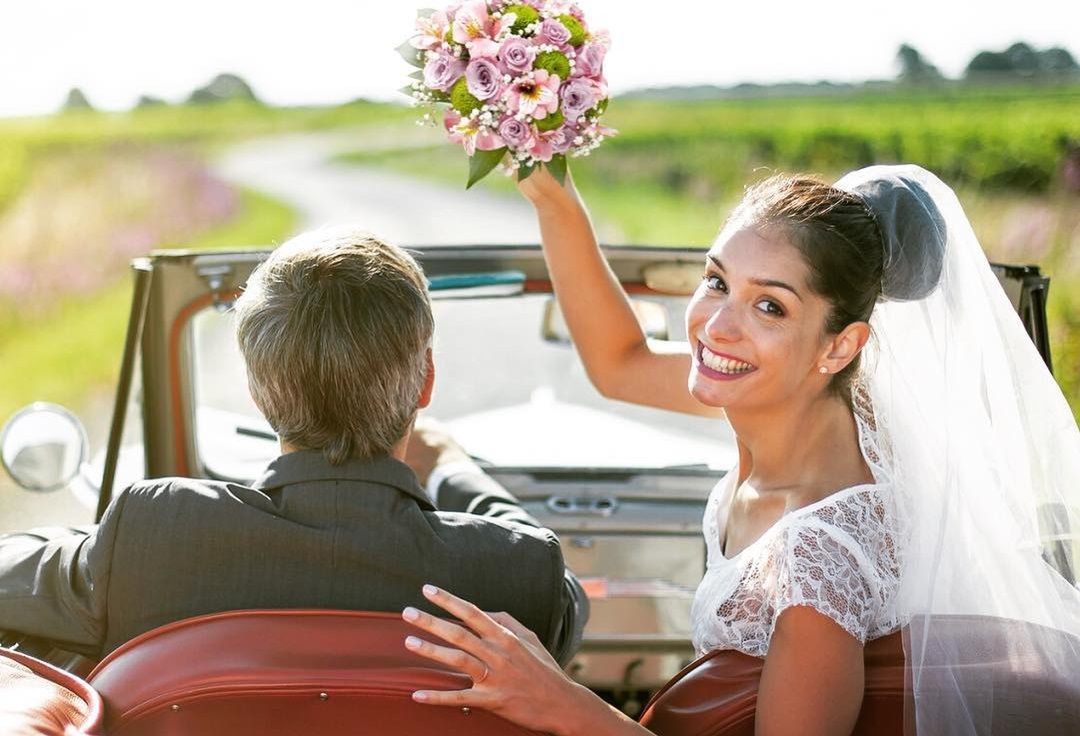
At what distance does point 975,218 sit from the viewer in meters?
15.7

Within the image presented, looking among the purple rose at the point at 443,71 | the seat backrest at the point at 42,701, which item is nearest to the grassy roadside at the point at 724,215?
the purple rose at the point at 443,71

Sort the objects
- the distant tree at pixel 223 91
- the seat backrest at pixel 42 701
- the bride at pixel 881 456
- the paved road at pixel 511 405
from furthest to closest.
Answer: the distant tree at pixel 223 91 < the paved road at pixel 511 405 < the bride at pixel 881 456 < the seat backrest at pixel 42 701

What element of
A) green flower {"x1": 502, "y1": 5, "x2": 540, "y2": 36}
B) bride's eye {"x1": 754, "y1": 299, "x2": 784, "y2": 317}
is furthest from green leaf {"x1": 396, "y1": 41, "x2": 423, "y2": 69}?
bride's eye {"x1": 754, "y1": 299, "x2": 784, "y2": 317}

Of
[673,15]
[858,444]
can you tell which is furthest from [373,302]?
[673,15]

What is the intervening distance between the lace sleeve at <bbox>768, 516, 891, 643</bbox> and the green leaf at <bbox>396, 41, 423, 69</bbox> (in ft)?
4.36

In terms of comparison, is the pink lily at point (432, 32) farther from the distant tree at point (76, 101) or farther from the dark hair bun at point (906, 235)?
the distant tree at point (76, 101)

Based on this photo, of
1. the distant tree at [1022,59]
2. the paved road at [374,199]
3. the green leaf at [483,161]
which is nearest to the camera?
the green leaf at [483,161]

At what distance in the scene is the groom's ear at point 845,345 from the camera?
8.40ft

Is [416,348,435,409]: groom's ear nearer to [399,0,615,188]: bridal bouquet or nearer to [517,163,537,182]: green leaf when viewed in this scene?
[399,0,615,188]: bridal bouquet

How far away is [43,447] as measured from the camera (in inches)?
130

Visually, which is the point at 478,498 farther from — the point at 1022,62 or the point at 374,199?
the point at 1022,62

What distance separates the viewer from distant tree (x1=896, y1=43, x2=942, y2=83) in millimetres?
32219

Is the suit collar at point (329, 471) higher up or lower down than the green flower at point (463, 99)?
lower down

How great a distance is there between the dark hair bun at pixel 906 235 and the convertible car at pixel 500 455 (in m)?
0.64
